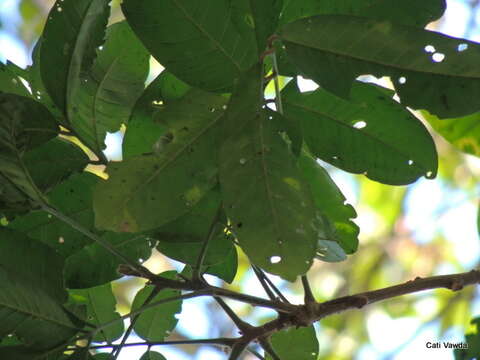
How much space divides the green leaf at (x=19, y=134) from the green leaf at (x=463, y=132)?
77 centimetres

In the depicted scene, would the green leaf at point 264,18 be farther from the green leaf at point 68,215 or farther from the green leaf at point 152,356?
the green leaf at point 152,356

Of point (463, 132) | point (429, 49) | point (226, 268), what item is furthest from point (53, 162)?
point (463, 132)

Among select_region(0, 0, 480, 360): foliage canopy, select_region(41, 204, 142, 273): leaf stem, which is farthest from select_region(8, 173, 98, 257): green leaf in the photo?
select_region(41, 204, 142, 273): leaf stem

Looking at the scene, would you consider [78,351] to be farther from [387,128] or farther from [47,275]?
[387,128]

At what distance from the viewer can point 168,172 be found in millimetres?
951

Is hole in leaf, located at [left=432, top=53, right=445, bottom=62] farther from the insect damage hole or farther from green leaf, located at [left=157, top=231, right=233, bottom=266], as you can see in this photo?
green leaf, located at [left=157, top=231, right=233, bottom=266]

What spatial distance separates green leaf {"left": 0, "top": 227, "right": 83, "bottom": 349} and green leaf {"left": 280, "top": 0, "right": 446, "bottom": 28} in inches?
17.9

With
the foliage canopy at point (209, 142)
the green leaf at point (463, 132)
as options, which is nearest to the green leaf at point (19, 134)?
the foliage canopy at point (209, 142)

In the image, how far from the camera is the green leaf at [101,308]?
47.7 inches

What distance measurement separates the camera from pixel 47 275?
3.31ft

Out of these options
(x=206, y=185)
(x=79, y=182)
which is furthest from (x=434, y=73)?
(x=79, y=182)

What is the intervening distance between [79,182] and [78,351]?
9.9 inches

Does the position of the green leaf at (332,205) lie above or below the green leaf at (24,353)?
above

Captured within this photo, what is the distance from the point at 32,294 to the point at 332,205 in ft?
1.42
